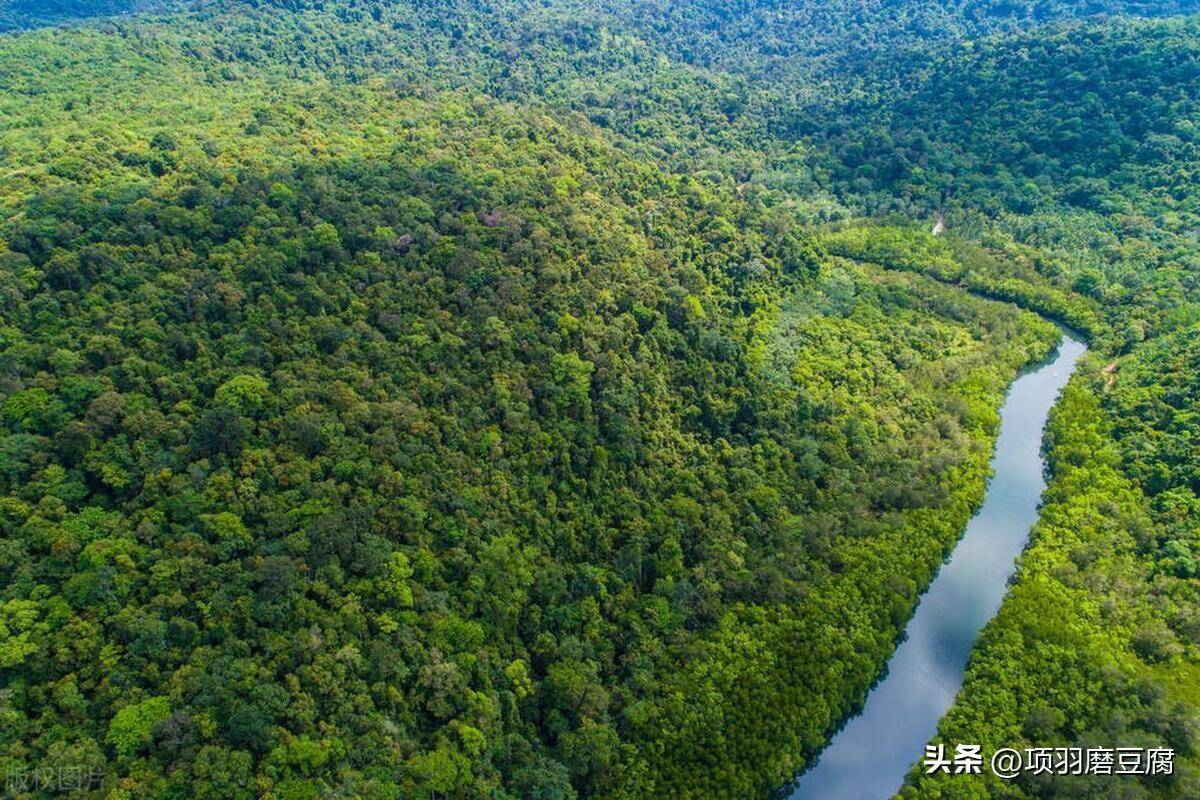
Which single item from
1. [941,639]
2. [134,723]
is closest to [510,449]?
[134,723]

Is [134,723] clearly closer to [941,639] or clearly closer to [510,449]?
[510,449]

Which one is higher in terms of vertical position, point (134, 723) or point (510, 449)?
point (510, 449)

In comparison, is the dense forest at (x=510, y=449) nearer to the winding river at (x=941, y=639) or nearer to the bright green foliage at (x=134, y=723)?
the bright green foliage at (x=134, y=723)

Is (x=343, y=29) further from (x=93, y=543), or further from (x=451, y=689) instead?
(x=451, y=689)

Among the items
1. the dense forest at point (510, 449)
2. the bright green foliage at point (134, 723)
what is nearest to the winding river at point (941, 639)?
the dense forest at point (510, 449)

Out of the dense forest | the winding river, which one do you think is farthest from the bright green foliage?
the winding river
